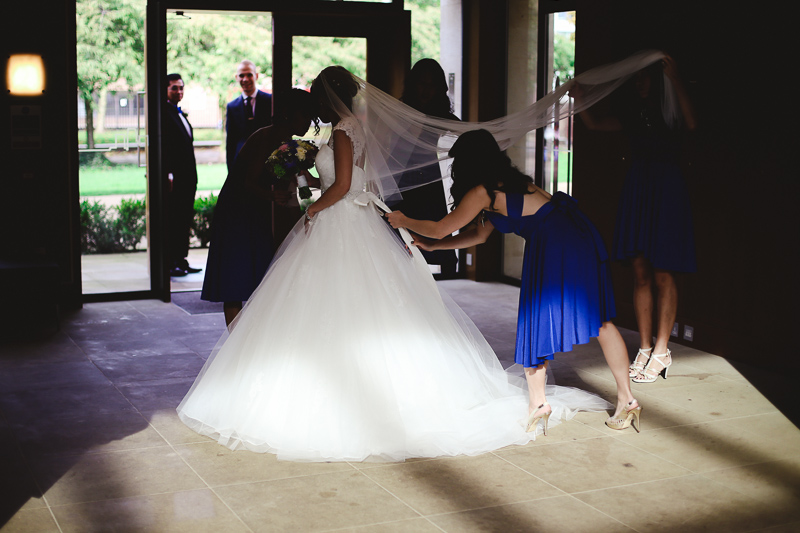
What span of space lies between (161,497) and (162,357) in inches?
91.5

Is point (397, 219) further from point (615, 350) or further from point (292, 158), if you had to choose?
point (615, 350)

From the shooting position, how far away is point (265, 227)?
17.3 feet

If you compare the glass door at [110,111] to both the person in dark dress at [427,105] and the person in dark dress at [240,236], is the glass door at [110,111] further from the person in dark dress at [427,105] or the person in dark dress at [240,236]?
the person in dark dress at [427,105]

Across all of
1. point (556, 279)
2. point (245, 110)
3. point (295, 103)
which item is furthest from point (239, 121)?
point (556, 279)

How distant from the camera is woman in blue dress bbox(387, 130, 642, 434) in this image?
3.84m

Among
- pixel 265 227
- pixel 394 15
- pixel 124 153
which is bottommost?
pixel 265 227

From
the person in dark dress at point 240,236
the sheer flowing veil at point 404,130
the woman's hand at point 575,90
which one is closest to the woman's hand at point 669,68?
the woman's hand at point 575,90

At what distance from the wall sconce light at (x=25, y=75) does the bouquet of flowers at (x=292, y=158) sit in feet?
9.92

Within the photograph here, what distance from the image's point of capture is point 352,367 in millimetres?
3846

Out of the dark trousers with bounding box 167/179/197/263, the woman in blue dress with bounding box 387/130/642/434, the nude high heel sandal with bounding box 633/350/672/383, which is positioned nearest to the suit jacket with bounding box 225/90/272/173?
the dark trousers with bounding box 167/179/197/263

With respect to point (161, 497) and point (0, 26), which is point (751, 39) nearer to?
point (161, 497)

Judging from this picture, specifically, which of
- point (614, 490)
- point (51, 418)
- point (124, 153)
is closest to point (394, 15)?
point (124, 153)

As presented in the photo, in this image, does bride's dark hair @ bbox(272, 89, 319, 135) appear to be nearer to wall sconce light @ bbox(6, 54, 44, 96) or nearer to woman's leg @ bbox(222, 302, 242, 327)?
woman's leg @ bbox(222, 302, 242, 327)

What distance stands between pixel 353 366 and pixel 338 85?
4.60 ft
